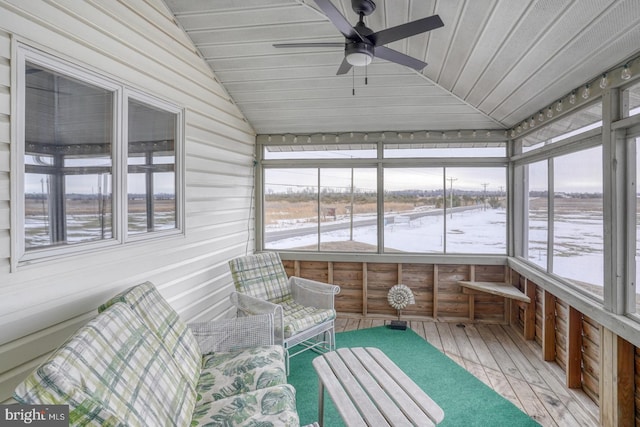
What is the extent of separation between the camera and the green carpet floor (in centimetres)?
247

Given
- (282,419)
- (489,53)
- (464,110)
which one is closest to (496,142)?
(464,110)

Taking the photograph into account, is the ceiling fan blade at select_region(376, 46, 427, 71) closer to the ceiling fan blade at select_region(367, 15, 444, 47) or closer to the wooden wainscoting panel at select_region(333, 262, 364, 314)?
the ceiling fan blade at select_region(367, 15, 444, 47)

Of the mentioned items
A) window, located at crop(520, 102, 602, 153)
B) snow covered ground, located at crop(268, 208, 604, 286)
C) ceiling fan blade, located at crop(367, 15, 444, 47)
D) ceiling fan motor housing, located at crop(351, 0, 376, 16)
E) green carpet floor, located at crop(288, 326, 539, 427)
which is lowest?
green carpet floor, located at crop(288, 326, 539, 427)

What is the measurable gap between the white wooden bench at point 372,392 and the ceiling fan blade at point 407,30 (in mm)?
2023

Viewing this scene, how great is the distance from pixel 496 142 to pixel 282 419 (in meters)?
4.10

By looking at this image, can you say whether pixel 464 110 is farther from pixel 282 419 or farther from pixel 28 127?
pixel 28 127

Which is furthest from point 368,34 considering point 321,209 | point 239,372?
point 321,209

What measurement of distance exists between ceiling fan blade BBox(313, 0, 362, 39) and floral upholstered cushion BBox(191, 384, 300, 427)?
207 centimetres

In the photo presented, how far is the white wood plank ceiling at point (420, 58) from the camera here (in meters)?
2.10

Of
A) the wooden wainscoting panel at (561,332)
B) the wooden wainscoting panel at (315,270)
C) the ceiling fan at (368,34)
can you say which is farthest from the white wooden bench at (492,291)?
the ceiling fan at (368,34)

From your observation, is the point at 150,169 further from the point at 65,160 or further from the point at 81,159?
the point at 65,160

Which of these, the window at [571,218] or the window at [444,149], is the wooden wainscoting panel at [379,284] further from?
the window at [571,218]

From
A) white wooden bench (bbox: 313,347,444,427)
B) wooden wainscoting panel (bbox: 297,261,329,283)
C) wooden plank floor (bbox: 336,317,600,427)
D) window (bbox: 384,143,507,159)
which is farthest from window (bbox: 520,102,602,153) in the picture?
wooden wainscoting panel (bbox: 297,261,329,283)

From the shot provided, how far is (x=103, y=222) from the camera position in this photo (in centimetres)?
218
